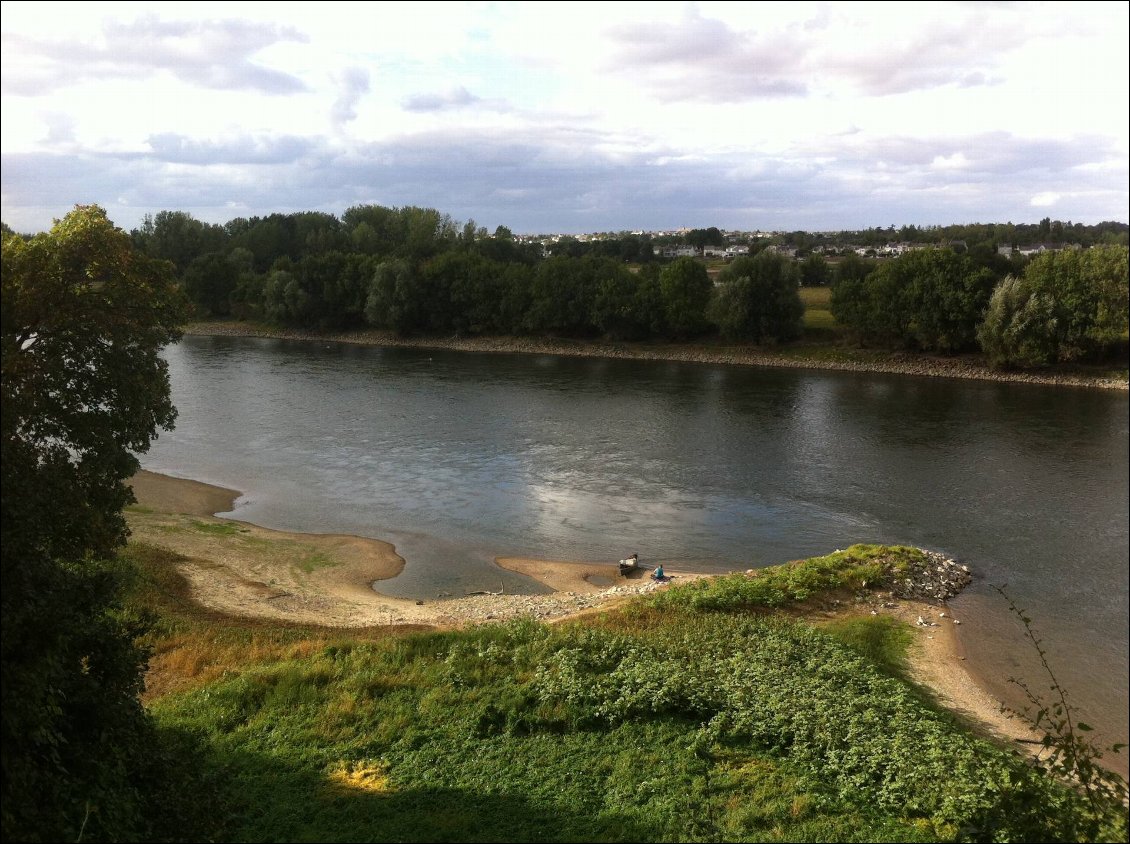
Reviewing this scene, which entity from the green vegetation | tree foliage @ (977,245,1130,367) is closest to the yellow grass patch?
tree foliage @ (977,245,1130,367)

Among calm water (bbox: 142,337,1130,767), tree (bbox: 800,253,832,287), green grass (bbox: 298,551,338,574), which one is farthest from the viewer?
tree (bbox: 800,253,832,287)

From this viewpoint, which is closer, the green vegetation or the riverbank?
the green vegetation

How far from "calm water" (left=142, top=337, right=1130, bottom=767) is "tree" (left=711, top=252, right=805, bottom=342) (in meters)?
11.7

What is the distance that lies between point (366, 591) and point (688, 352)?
55793 millimetres

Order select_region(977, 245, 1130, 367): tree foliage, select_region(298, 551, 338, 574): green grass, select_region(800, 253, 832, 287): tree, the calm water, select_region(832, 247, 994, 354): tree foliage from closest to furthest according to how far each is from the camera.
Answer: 1. the calm water
2. select_region(977, 245, 1130, 367): tree foliage
3. select_region(298, 551, 338, 574): green grass
4. select_region(832, 247, 994, 354): tree foliage
5. select_region(800, 253, 832, 287): tree

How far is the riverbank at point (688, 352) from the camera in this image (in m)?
61.3

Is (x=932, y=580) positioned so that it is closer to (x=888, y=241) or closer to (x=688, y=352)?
(x=688, y=352)

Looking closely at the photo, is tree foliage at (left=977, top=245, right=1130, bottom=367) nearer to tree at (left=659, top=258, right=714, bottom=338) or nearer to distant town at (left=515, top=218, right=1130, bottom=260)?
distant town at (left=515, top=218, right=1130, bottom=260)

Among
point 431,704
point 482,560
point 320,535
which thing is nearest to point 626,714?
point 431,704

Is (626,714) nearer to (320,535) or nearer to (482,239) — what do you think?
(320,535)

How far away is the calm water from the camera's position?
20719 mm

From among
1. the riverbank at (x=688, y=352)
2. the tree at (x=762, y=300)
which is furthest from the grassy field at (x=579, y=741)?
the tree at (x=762, y=300)

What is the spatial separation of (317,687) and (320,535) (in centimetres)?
1588

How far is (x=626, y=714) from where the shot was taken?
1340 cm
